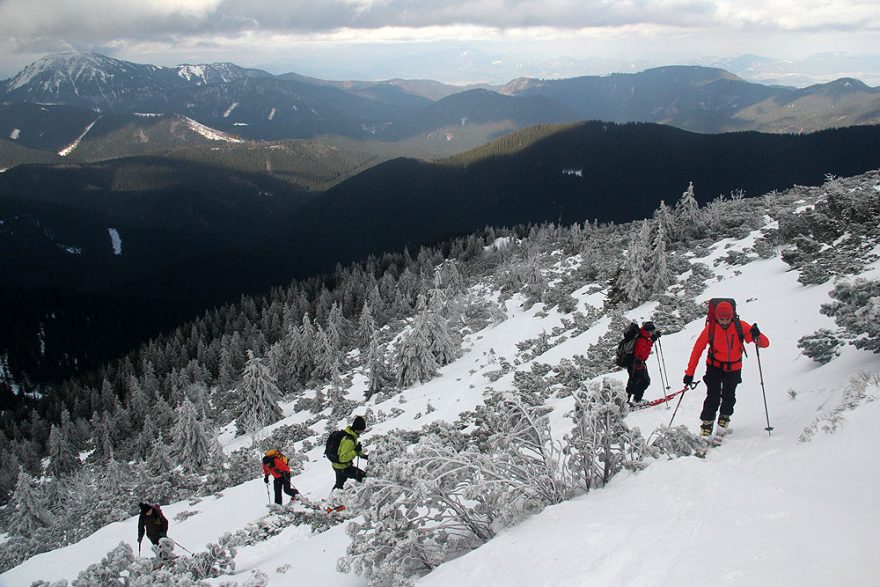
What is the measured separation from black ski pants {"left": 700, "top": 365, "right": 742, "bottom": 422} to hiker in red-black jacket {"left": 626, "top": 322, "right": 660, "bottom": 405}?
3057 millimetres

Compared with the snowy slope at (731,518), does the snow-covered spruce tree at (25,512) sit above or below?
below

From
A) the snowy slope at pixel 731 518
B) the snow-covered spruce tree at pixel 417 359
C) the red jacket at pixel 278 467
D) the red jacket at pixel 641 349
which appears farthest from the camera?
the snow-covered spruce tree at pixel 417 359

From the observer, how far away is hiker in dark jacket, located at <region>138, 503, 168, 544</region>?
35.8ft

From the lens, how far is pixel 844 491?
485 centimetres

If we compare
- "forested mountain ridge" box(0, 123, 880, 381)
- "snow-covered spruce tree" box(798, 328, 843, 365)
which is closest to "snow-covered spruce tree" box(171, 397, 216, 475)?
"snow-covered spruce tree" box(798, 328, 843, 365)

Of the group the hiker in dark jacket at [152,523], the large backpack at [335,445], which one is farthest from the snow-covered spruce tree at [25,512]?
the large backpack at [335,445]

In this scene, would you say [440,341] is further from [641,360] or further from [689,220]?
[641,360]

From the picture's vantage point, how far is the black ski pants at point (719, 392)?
24.0 feet

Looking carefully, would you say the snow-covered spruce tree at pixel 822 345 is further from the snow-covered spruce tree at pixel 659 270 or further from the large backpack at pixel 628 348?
the snow-covered spruce tree at pixel 659 270

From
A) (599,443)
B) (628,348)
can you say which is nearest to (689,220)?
(628,348)

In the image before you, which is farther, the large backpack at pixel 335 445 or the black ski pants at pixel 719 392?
the large backpack at pixel 335 445

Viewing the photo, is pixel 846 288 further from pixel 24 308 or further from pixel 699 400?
pixel 24 308

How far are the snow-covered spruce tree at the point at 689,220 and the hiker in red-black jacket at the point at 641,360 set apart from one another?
20.4 m

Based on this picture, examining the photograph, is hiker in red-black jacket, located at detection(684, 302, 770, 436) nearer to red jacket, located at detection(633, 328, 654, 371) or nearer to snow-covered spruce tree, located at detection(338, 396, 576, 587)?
snow-covered spruce tree, located at detection(338, 396, 576, 587)
